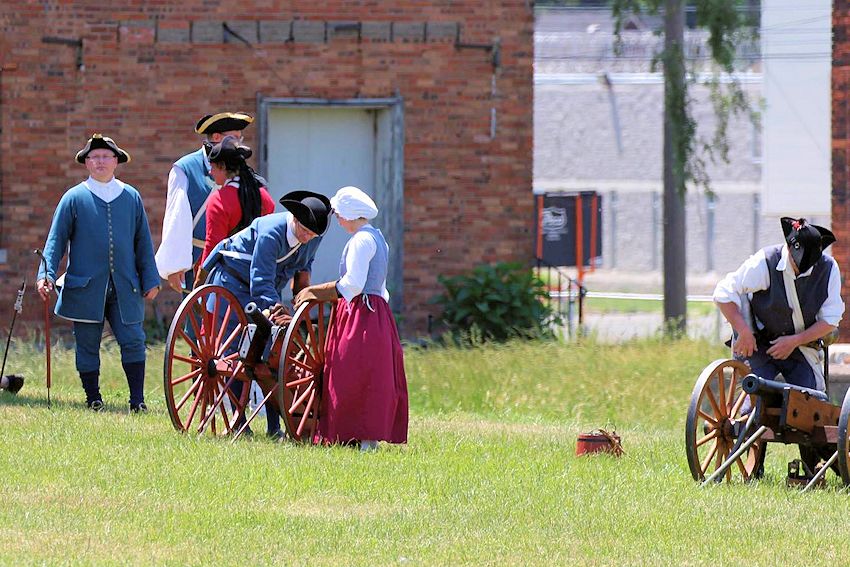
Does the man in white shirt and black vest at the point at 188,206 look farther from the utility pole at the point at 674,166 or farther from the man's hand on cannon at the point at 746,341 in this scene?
the utility pole at the point at 674,166

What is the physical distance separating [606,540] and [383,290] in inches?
113

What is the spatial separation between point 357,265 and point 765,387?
2.41 metres

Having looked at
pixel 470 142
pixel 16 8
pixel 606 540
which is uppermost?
pixel 16 8

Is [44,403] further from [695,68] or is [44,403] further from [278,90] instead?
[695,68]

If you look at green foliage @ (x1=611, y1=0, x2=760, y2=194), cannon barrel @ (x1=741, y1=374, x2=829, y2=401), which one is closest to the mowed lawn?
cannon barrel @ (x1=741, y1=374, x2=829, y2=401)

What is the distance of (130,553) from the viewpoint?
6637mm

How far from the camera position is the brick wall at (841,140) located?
15.2 meters

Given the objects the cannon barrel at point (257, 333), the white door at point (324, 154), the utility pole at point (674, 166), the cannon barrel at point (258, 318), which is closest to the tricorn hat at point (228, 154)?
the cannon barrel at point (257, 333)

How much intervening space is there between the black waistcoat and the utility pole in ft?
25.3

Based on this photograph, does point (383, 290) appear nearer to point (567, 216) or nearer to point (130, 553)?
point (130, 553)

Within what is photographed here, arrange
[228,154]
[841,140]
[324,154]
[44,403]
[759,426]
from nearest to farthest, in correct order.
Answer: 1. [759,426]
2. [228,154]
3. [44,403]
4. [841,140]
5. [324,154]

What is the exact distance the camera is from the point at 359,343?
9469 mm

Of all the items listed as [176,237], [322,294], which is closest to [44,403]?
[176,237]

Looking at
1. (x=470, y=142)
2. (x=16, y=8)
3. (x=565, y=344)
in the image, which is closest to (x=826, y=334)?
(x=565, y=344)
